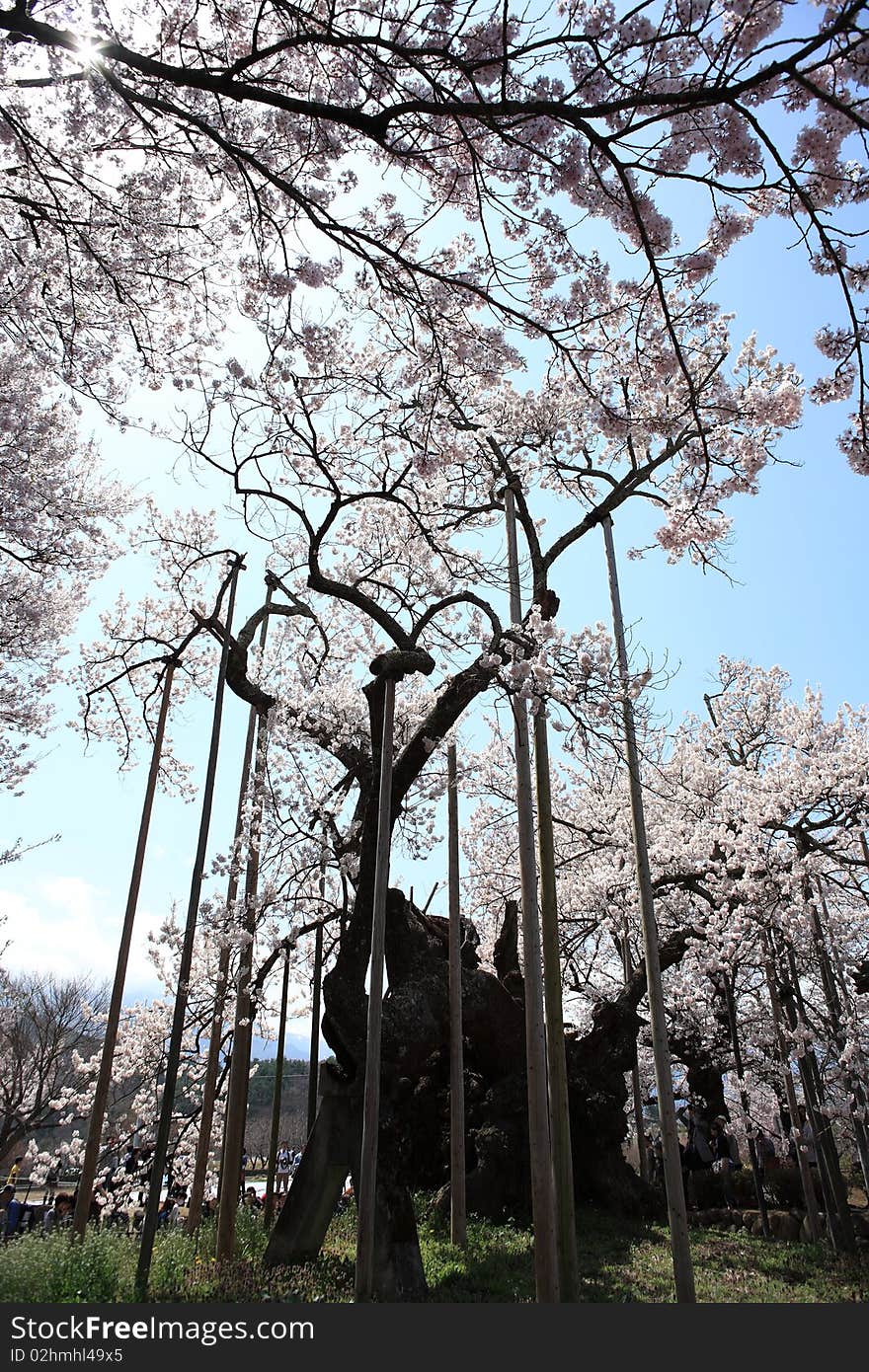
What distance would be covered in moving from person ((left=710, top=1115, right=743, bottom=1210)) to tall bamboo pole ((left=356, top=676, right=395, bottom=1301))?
1085 cm

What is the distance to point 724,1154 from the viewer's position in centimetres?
1473

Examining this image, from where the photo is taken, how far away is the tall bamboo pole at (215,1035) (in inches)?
367

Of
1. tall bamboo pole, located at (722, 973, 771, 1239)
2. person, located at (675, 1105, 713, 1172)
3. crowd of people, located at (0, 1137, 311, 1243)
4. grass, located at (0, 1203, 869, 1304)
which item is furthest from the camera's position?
person, located at (675, 1105, 713, 1172)

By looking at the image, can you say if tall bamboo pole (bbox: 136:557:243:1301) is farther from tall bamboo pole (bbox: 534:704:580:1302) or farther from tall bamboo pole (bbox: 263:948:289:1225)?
tall bamboo pole (bbox: 534:704:580:1302)

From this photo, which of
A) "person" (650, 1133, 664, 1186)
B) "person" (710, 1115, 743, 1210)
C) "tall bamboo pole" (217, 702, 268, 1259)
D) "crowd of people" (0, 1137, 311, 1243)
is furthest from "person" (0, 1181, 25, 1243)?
"person" (710, 1115, 743, 1210)

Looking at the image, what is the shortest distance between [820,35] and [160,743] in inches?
377

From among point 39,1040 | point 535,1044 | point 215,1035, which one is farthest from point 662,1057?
point 39,1040

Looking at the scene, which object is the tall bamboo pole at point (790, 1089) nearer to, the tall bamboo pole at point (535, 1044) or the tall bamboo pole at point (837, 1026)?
the tall bamboo pole at point (837, 1026)

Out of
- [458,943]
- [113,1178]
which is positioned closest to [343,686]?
[458,943]

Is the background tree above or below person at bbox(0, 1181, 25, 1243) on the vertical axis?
above

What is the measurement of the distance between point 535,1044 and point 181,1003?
316cm

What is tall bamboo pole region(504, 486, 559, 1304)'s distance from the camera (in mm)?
5032

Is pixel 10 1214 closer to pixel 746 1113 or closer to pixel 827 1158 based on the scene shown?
pixel 746 1113

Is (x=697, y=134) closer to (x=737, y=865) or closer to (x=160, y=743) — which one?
(x=160, y=743)
